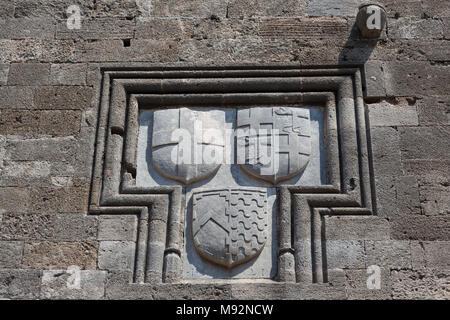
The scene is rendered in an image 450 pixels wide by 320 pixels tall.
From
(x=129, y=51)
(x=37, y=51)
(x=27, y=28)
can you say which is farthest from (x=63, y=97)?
(x=27, y=28)

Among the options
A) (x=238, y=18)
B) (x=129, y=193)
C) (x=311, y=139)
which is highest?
(x=238, y=18)

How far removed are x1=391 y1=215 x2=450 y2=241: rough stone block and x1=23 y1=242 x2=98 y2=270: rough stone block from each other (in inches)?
74.7

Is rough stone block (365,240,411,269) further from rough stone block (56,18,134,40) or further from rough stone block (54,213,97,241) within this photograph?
rough stone block (56,18,134,40)

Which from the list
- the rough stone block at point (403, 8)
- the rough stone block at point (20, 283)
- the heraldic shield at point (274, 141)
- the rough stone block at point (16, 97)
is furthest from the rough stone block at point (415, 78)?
the rough stone block at point (20, 283)

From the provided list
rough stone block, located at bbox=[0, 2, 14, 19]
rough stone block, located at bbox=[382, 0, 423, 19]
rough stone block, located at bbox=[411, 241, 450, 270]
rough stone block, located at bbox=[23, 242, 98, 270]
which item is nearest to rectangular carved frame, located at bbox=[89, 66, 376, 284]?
rough stone block, located at bbox=[23, 242, 98, 270]

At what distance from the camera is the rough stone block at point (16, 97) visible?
5879 mm

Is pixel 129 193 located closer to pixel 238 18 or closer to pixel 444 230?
pixel 238 18

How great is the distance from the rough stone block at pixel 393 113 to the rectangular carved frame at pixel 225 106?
0.25 feet

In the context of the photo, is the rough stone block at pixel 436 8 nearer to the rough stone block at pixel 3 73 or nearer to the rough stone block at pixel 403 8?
the rough stone block at pixel 403 8

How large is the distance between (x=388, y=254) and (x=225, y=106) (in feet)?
5.09

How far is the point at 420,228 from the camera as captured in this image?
5262 millimetres

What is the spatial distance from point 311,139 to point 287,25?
0.99 metres
